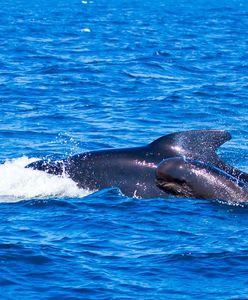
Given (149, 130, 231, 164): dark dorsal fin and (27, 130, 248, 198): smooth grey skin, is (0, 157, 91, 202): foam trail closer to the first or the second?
(27, 130, 248, 198): smooth grey skin

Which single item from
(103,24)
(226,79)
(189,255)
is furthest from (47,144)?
(103,24)

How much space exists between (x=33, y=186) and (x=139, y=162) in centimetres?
186

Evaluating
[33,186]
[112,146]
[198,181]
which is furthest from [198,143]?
[112,146]

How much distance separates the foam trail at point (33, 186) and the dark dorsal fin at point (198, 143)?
171 cm

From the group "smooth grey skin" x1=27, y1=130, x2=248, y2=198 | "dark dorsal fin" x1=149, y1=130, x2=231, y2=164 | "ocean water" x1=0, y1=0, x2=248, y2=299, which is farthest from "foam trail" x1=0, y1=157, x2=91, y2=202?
"dark dorsal fin" x1=149, y1=130, x2=231, y2=164

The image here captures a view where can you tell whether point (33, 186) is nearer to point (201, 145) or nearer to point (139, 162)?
point (139, 162)

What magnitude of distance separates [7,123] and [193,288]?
1317 cm

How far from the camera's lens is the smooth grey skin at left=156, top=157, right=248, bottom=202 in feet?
52.9

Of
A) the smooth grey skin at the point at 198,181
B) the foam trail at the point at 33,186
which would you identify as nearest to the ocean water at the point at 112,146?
the foam trail at the point at 33,186

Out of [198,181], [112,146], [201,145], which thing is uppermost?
[201,145]

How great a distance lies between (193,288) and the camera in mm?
12531

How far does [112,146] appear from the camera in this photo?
22047 millimetres

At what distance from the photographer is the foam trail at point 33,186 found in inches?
679

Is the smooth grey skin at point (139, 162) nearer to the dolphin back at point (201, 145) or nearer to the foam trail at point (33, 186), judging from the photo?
the dolphin back at point (201, 145)
